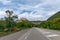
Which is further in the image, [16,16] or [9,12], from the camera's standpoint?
[16,16]

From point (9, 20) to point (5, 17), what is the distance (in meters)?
2.53

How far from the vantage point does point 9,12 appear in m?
93.7

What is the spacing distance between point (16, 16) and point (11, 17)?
2521mm

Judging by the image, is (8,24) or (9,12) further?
(8,24)

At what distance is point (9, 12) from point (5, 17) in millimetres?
4686

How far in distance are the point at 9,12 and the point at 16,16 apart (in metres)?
6.92

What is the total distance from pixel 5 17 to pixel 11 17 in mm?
3166

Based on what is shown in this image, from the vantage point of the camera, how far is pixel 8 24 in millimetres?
102188

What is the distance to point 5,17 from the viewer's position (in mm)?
97188

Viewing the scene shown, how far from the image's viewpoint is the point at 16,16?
99.8 m

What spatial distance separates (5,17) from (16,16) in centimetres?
563

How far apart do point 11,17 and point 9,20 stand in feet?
5.80
